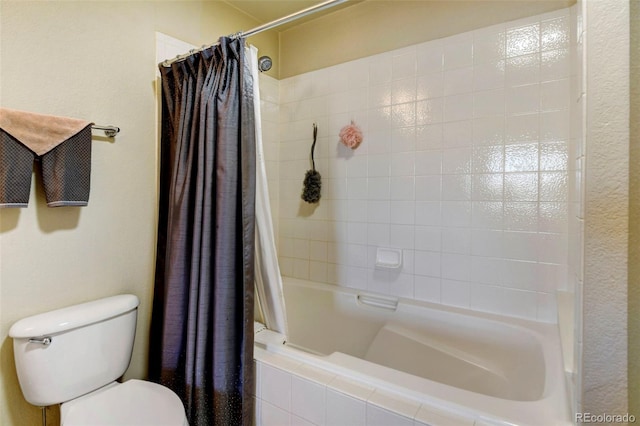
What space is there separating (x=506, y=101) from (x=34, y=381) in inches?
91.3

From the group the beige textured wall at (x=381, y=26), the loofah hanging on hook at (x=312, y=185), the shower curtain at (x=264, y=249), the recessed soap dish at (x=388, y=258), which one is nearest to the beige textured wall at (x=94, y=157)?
the shower curtain at (x=264, y=249)

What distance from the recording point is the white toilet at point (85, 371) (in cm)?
106

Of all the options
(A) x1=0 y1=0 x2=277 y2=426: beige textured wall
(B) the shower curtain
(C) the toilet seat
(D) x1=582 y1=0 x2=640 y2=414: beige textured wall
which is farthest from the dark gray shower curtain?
(D) x1=582 y1=0 x2=640 y2=414: beige textured wall

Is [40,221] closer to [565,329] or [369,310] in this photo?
[369,310]

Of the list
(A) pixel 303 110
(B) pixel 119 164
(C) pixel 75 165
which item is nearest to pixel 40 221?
(C) pixel 75 165

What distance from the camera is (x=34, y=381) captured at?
1067 mm

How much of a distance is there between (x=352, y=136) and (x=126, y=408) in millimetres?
1733

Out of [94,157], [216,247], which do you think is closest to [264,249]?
[216,247]

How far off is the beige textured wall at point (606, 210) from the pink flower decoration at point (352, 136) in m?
1.36

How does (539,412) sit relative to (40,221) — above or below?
below

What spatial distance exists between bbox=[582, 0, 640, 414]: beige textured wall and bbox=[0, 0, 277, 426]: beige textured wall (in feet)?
5.66

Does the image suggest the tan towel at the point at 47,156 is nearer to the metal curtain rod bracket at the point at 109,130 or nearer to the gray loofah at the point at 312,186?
the metal curtain rod bracket at the point at 109,130

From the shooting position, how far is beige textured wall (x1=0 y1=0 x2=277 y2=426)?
114 centimetres

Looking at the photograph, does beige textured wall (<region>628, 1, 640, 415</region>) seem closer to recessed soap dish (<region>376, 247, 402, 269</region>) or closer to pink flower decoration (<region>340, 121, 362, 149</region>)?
recessed soap dish (<region>376, 247, 402, 269</region>)
